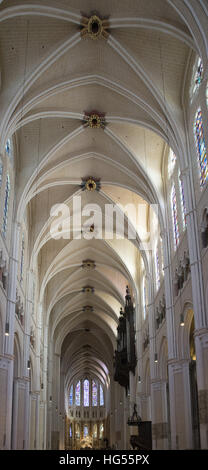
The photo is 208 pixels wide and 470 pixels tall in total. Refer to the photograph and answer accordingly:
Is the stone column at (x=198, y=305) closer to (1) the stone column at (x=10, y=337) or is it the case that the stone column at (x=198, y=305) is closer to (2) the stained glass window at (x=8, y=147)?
(2) the stained glass window at (x=8, y=147)

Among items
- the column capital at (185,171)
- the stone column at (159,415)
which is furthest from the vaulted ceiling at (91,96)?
the stone column at (159,415)

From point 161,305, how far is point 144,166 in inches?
280

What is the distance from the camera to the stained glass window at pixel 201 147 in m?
17.1

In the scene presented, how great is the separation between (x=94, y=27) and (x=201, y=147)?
6.15 meters

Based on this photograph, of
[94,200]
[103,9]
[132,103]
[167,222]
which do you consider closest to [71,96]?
[132,103]

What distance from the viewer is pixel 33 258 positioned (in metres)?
28.8

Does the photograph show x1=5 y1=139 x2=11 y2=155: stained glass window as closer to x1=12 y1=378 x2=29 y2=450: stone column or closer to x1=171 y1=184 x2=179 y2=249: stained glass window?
x1=171 y1=184 x2=179 y2=249: stained glass window

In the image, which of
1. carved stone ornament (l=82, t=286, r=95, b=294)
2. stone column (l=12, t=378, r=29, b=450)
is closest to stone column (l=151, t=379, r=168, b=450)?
stone column (l=12, t=378, r=29, b=450)

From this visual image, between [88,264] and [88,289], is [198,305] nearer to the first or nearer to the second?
[88,264]

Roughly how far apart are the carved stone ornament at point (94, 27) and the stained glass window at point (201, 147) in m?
4.80

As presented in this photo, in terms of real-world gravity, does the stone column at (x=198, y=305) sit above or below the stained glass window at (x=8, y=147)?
below

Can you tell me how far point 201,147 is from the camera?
59.0ft

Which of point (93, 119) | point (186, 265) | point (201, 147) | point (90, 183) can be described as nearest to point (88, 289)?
point (90, 183)

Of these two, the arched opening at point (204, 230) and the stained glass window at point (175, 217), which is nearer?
the arched opening at point (204, 230)
